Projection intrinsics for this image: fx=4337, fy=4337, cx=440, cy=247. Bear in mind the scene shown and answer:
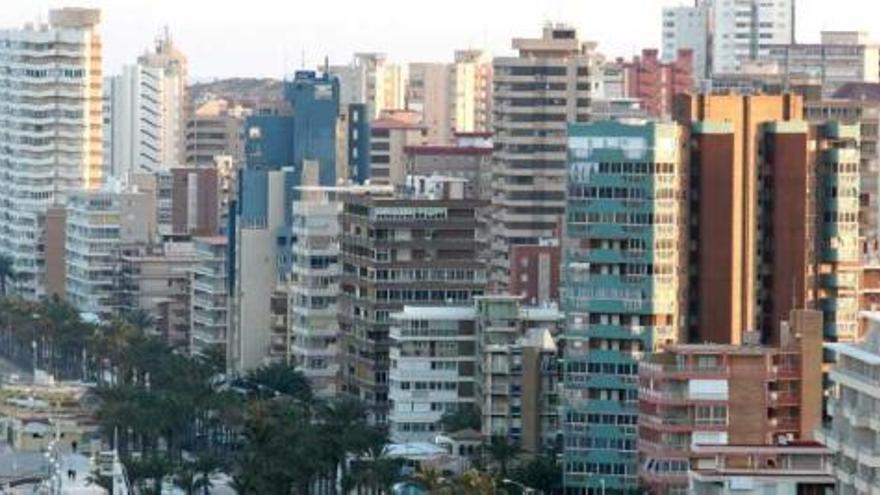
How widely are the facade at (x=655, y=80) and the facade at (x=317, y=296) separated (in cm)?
5646

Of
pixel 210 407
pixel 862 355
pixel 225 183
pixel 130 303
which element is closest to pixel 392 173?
pixel 225 183

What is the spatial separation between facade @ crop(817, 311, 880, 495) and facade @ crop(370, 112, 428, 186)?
79.7 metres

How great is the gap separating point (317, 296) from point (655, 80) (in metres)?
65.5

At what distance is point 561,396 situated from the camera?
86.5 meters

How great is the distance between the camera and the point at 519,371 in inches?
3649

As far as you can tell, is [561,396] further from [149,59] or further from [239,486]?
[149,59]

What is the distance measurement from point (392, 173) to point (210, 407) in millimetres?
46364

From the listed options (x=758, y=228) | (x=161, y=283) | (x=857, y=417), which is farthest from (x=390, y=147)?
(x=857, y=417)

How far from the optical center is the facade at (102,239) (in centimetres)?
14062

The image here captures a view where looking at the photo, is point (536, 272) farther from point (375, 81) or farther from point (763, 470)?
point (375, 81)

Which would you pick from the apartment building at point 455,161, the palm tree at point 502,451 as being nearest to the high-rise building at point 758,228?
the palm tree at point 502,451

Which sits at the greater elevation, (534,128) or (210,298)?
(534,128)

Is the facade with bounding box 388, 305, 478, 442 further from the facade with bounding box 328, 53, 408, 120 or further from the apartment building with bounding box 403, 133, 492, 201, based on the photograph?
the facade with bounding box 328, 53, 408, 120

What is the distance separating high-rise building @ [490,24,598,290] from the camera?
120812 millimetres
